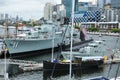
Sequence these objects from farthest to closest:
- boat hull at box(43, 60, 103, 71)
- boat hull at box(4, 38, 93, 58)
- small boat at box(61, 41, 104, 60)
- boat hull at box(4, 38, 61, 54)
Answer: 1. boat hull at box(4, 38, 61, 54)
2. boat hull at box(4, 38, 93, 58)
3. small boat at box(61, 41, 104, 60)
4. boat hull at box(43, 60, 103, 71)

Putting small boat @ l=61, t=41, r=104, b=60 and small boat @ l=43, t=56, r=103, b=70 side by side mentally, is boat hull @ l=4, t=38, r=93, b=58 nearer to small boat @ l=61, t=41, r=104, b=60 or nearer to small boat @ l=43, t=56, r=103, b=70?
small boat @ l=61, t=41, r=104, b=60

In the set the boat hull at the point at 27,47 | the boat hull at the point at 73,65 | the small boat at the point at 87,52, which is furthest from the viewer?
the boat hull at the point at 27,47

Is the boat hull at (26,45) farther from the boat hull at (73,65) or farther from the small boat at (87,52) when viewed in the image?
the boat hull at (73,65)

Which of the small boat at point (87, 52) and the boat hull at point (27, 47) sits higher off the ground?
the small boat at point (87, 52)

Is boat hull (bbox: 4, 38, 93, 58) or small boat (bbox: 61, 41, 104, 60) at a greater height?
small boat (bbox: 61, 41, 104, 60)

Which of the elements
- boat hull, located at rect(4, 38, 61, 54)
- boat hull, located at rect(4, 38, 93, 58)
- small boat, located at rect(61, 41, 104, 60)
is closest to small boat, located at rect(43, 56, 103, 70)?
small boat, located at rect(61, 41, 104, 60)

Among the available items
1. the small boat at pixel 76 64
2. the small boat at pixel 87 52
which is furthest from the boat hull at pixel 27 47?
the small boat at pixel 76 64

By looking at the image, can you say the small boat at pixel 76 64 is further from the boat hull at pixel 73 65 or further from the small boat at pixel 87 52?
the small boat at pixel 87 52

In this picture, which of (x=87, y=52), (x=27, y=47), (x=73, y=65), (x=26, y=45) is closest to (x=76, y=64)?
(x=73, y=65)

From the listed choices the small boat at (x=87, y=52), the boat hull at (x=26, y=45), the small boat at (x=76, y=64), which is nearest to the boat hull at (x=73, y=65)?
the small boat at (x=76, y=64)

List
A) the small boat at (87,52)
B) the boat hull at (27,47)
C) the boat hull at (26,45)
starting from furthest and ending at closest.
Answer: the boat hull at (26,45)
the boat hull at (27,47)
the small boat at (87,52)

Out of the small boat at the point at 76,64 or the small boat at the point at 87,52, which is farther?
the small boat at the point at 87,52

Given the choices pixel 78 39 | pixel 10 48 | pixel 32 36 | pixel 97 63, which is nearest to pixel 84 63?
pixel 97 63

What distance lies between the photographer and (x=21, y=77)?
39.6 meters
